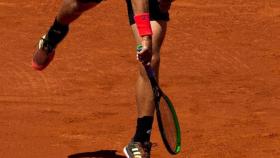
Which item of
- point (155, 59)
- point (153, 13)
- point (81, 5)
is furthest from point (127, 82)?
point (155, 59)

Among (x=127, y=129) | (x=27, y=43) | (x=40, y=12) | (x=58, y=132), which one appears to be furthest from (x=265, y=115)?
(x=40, y=12)

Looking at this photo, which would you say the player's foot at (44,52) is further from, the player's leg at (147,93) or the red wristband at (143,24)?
the red wristband at (143,24)

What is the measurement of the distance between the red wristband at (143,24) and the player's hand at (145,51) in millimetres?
42

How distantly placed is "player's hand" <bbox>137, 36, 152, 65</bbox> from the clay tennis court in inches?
50.5

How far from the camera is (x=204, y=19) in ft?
36.9

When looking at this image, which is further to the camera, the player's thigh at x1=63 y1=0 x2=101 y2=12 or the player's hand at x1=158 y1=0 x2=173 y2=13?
the player's thigh at x1=63 y1=0 x2=101 y2=12

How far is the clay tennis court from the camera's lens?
728cm

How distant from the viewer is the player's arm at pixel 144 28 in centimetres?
597

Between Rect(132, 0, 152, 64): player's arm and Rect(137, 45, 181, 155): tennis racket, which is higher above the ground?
Rect(132, 0, 152, 64): player's arm

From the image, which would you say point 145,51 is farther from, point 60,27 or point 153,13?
point 60,27

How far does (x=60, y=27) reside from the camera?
7.25 meters

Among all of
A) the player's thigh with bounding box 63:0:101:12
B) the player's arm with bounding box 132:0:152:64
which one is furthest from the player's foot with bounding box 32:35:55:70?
the player's arm with bounding box 132:0:152:64

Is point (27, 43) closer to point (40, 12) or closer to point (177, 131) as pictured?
point (40, 12)

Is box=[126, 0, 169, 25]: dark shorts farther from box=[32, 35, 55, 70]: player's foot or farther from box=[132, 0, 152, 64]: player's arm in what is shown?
box=[32, 35, 55, 70]: player's foot
